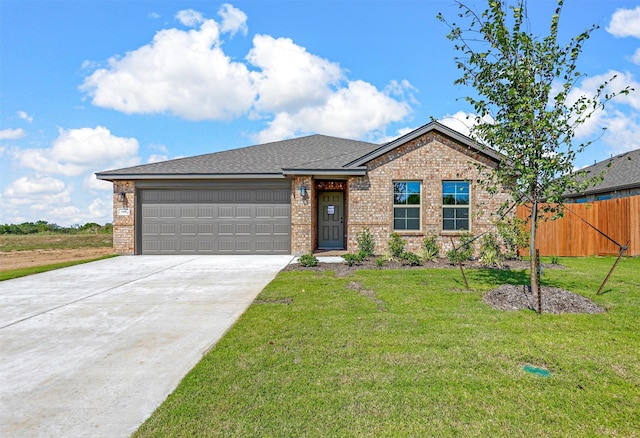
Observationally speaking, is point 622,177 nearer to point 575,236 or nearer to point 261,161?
point 575,236

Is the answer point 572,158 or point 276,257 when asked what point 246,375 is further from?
point 276,257

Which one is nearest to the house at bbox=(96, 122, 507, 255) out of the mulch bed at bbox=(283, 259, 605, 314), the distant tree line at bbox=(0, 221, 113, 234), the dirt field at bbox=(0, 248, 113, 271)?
the dirt field at bbox=(0, 248, 113, 271)

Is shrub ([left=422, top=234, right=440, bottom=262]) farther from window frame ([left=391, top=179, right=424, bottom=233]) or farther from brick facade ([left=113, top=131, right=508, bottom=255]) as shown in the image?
window frame ([left=391, top=179, right=424, bottom=233])

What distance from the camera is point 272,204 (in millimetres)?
13023

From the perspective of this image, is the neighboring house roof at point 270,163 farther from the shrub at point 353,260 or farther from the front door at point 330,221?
the shrub at point 353,260

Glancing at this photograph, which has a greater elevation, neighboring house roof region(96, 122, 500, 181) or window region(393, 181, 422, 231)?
neighboring house roof region(96, 122, 500, 181)

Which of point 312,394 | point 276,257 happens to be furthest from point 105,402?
point 276,257

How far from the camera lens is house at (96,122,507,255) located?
40.2 feet

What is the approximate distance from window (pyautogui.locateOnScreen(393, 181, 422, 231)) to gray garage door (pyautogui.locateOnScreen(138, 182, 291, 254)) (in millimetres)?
3824

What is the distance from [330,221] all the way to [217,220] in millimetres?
4453

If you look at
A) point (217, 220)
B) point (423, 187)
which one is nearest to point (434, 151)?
point (423, 187)

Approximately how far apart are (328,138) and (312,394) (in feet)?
54.9

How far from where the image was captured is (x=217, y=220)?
43.0 feet

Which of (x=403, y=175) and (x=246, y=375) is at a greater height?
(x=403, y=175)
